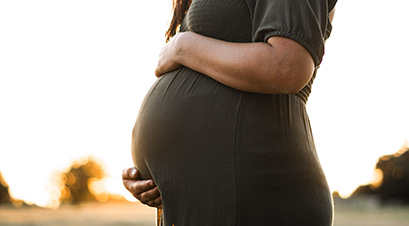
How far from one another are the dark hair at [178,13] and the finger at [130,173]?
621 mm

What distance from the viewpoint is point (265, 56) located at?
1.21m

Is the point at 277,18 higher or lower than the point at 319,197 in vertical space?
higher

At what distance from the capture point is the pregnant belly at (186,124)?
126 cm

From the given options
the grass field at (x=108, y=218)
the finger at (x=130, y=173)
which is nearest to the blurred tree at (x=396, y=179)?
the grass field at (x=108, y=218)

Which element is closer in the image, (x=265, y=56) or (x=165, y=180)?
(x=265, y=56)

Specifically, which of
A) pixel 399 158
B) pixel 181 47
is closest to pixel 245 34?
pixel 181 47

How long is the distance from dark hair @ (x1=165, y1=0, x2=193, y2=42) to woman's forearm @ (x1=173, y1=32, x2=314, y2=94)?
565 mm

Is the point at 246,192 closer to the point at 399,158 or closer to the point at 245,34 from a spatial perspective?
the point at 245,34

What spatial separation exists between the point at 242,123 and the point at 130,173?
50cm

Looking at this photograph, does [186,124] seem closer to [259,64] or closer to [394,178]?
[259,64]

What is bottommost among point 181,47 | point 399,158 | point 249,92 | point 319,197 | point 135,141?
point 399,158

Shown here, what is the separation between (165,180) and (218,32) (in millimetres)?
456

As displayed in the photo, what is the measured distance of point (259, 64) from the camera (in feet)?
3.99

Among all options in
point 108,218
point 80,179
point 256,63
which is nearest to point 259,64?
point 256,63
